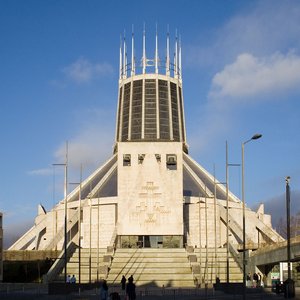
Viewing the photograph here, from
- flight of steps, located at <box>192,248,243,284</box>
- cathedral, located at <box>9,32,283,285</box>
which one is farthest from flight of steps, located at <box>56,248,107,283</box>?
flight of steps, located at <box>192,248,243,284</box>

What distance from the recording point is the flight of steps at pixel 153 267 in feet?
183

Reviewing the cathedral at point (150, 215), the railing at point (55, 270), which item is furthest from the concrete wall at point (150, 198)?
the railing at point (55, 270)

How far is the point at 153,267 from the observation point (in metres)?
60.2

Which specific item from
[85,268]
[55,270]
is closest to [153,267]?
→ [85,268]

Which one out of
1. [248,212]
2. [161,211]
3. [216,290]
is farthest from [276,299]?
[248,212]

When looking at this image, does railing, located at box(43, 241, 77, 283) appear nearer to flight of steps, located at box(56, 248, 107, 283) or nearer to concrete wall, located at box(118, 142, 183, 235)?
flight of steps, located at box(56, 248, 107, 283)

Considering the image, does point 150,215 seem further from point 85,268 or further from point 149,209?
point 85,268

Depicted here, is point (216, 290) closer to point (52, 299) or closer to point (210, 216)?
point (52, 299)

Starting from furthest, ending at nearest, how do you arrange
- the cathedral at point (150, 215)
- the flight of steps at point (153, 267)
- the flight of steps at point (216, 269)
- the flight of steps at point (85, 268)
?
the cathedral at point (150, 215)
the flight of steps at point (85, 268)
the flight of steps at point (216, 269)
the flight of steps at point (153, 267)

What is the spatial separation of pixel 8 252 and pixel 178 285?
19583 millimetres

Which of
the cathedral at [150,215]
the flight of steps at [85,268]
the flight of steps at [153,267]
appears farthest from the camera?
the cathedral at [150,215]

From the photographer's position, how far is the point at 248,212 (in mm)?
81000

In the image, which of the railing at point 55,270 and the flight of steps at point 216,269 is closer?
the flight of steps at point 216,269

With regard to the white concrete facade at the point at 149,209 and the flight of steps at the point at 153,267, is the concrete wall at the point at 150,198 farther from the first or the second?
the flight of steps at the point at 153,267
